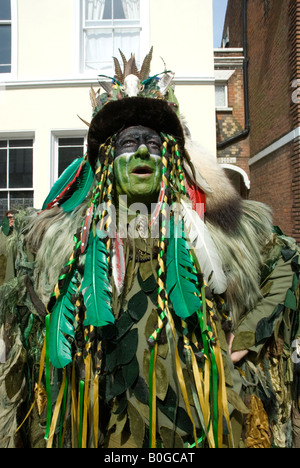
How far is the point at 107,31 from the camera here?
4.97 meters

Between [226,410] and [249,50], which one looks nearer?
[226,410]

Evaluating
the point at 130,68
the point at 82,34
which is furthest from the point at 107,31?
the point at 130,68

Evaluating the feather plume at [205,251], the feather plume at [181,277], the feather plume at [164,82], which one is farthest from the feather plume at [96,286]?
the feather plume at [164,82]

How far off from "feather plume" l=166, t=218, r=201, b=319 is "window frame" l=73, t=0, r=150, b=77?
4.23m

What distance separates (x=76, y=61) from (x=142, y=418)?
488cm

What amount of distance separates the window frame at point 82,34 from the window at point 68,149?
97cm

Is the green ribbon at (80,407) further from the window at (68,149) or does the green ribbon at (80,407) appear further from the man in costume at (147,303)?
the window at (68,149)

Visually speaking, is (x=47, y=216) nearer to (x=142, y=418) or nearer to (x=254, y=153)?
(x=142, y=418)

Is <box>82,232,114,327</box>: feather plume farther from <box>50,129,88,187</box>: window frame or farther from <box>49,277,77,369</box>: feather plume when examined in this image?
<box>50,129,88,187</box>: window frame

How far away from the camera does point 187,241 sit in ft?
4.77

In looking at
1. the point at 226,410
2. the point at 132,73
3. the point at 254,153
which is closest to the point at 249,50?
the point at 254,153

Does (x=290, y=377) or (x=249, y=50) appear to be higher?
(x=249, y=50)

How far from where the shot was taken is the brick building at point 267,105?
5758mm

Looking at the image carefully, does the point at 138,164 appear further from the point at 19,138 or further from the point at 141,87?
the point at 19,138
